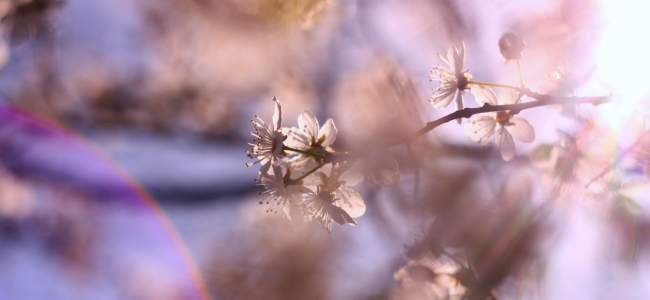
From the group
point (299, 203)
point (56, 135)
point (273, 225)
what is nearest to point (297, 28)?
point (273, 225)

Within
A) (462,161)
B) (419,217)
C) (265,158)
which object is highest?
(265,158)

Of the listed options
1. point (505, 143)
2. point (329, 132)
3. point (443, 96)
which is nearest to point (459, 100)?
point (443, 96)

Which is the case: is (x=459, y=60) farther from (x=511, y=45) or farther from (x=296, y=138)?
(x=296, y=138)

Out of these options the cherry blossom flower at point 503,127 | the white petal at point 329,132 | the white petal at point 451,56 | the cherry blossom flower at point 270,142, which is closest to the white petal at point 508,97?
the cherry blossom flower at point 503,127

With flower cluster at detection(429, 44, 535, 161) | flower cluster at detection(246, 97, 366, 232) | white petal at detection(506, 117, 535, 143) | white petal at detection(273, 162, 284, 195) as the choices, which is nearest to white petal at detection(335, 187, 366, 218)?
flower cluster at detection(246, 97, 366, 232)

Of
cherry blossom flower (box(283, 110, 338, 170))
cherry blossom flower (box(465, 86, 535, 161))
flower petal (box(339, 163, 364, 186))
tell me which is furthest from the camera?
cherry blossom flower (box(465, 86, 535, 161))

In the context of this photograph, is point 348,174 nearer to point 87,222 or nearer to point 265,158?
point 265,158

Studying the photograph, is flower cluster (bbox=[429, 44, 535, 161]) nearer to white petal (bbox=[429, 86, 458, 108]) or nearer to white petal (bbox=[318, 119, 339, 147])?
white petal (bbox=[429, 86, 458, 108])
